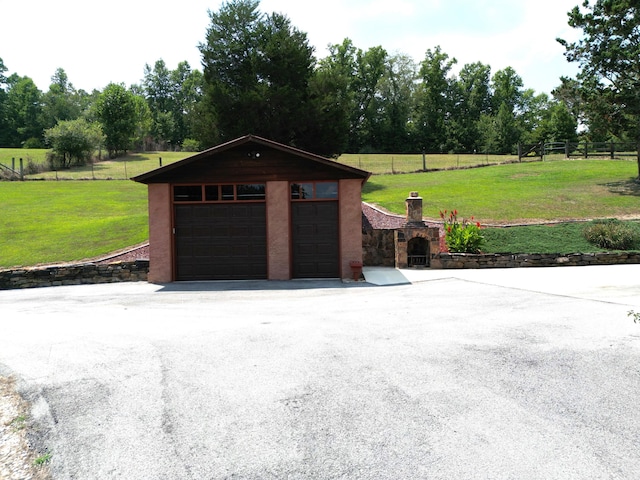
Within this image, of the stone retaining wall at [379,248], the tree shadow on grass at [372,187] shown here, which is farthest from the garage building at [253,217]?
the tree shadow on grass at [372,187]

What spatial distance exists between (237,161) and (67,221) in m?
11.2

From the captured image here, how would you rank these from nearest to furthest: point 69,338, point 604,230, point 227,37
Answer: point 69,338, point 604,230, point 227,37

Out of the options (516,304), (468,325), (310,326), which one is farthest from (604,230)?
(310,326)

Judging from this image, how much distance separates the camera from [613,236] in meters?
16.5

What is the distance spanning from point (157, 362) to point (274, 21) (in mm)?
28181

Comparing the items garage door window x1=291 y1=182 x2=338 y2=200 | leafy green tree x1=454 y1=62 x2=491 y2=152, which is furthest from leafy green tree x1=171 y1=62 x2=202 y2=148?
garage door window x1=291 y1=182 x2=338 y2=200

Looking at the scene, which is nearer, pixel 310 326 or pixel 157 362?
pixel 157 362

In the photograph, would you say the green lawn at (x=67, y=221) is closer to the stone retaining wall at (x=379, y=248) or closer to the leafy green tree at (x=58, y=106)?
the stone retaining wall at (x=379, y=248)

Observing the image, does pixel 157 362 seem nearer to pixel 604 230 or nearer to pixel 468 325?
pixel 468 325

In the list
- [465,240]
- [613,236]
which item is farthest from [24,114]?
[613,236]

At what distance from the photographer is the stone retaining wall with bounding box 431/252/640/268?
15586mm

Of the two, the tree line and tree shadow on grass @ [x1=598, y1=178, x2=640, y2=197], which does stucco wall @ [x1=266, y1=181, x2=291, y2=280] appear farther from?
tree shadow on grass @ [x1=598, y1=178, x2=640, y2=197]

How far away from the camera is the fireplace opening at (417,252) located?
16.1 m

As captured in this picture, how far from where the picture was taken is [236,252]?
1472cm
